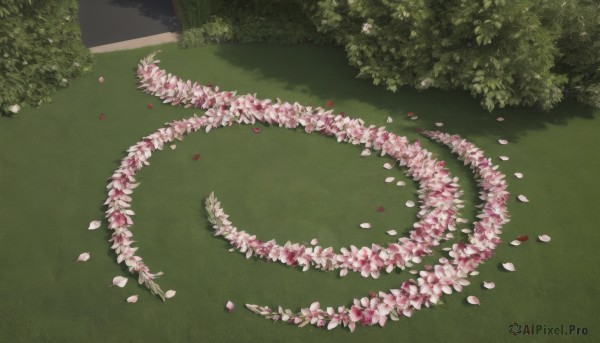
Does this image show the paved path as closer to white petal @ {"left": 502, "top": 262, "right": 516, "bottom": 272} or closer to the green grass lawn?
the green grass lawn

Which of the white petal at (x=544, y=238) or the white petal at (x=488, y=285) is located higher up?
the white petal at (x=544, y=238)

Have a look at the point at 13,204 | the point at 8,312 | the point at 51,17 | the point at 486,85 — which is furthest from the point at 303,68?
the point at 8,312

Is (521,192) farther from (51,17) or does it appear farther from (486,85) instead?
(51,17)

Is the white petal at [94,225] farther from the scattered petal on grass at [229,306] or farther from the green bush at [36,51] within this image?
the green bush at [36,51]

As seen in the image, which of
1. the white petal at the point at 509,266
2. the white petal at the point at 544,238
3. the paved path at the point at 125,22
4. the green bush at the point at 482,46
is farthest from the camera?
the paved path at the point at 125,22

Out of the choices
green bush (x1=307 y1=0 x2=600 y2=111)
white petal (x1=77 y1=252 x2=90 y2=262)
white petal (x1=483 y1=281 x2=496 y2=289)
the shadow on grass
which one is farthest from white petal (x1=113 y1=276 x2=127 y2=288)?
green bush (x1=307 y1=0 x2=600 y2=111)

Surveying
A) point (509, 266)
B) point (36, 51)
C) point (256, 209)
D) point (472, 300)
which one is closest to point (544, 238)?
point (509, 266)

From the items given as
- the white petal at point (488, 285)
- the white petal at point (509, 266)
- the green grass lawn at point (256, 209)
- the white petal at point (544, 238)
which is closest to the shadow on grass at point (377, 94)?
the green grass lawn at point (256, 209)

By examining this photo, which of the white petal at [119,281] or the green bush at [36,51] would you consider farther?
the green bush at [36,51]
